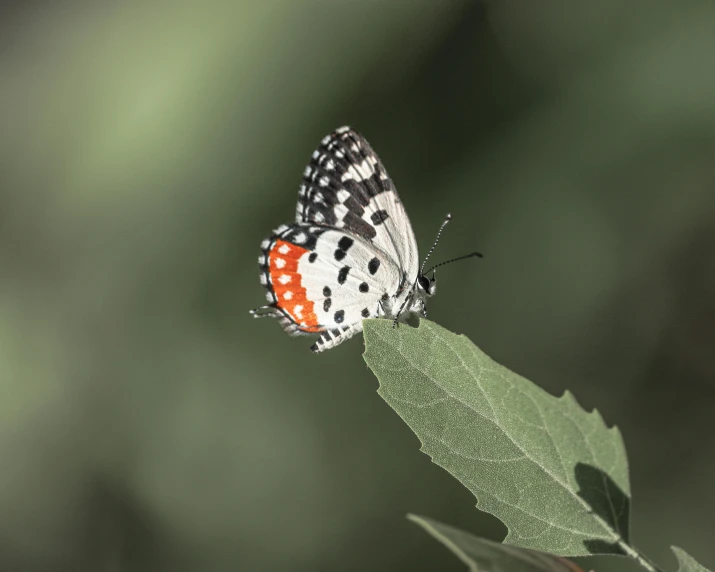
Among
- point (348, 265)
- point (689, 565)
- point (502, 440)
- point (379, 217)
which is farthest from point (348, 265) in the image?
point (689, 565)

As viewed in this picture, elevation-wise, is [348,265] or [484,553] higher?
[348,265]

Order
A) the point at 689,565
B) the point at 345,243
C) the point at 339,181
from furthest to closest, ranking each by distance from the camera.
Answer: the point at 339,181, the point at 345,243, the point at 689,565

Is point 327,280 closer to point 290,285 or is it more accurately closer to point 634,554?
point 290,285

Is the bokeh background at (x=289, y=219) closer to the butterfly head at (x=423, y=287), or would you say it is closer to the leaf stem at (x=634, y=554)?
the butterfly head at (x=423, y=287)

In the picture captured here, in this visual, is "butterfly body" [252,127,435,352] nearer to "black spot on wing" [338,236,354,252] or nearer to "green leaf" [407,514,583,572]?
"black spot on wing" [338,236,354,252]

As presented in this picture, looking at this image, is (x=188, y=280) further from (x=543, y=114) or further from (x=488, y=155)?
(x=543, y=114)

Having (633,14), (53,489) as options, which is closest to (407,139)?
(633,14)

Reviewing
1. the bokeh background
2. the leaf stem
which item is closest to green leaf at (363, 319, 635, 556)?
the leaf stem
